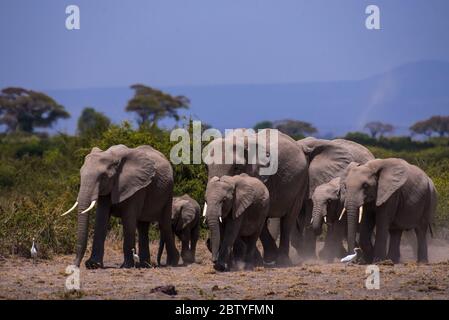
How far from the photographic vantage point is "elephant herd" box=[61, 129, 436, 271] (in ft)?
55.8

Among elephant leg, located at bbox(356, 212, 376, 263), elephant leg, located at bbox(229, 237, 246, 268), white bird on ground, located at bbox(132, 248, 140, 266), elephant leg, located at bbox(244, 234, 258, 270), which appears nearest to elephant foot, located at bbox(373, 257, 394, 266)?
elephant leg, located at bbox(356, 212, 376, 263)

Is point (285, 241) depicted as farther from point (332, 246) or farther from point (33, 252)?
point (33, 252)

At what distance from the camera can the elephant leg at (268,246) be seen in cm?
1903

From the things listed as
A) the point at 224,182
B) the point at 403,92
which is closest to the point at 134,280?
the point at 224,182

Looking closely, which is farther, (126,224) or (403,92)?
(403,92)

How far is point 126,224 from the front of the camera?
17.7m

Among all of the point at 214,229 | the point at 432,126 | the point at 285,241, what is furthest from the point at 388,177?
the point at 432,126

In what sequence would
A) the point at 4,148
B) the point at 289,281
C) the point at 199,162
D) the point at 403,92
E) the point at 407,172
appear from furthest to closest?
the point at 403,92, the point at 4,148, the point at 199,162, the point at 407,172, the point at 289,281

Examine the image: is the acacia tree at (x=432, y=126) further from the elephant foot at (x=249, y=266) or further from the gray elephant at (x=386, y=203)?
the elephant foot at (x=249, y=266)

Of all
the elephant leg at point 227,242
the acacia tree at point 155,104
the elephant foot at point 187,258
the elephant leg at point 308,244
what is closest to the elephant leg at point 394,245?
the elephant leg at point 308,244

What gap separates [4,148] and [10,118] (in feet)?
78.8

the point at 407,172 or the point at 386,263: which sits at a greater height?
the point at 407,172

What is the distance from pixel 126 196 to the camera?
17562mm

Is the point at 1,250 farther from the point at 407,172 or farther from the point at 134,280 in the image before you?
the point at 407,172
